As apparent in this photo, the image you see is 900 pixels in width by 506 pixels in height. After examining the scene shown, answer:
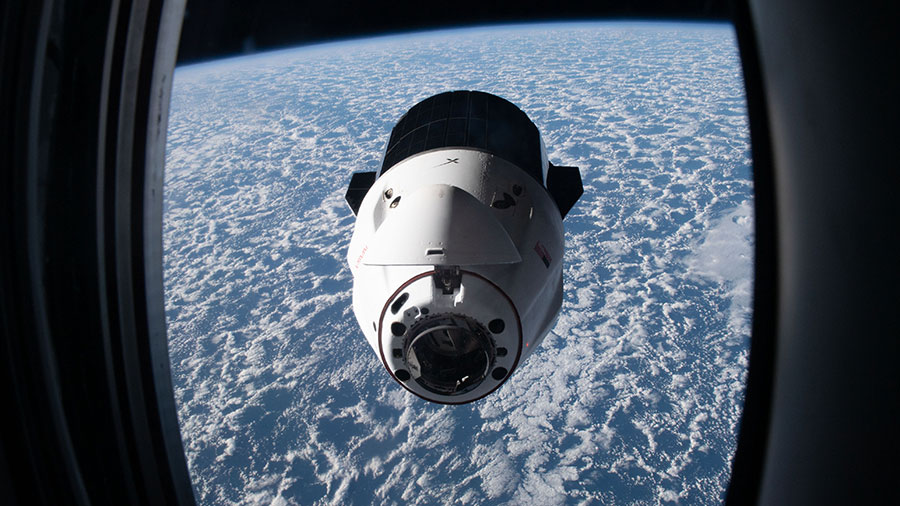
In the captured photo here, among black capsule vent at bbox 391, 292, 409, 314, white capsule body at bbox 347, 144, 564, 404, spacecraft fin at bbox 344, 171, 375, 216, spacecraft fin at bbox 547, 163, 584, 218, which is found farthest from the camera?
spacecraft fin at bbox 344, 171, 375, 216

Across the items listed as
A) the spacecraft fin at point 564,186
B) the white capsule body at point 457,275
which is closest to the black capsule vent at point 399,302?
the white capsule body at point 457,275

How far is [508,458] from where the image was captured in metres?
11.0

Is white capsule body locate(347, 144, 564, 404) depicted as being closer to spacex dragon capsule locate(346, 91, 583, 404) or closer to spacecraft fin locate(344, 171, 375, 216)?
spacex dragon capsule locate(346, 91, 583, 404)

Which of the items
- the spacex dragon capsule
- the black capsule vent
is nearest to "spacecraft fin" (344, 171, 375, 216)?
the spacex dragon capsule

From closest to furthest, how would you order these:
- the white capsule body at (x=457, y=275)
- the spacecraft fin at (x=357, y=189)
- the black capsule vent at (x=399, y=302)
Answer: the white capsule body at (x=457, y=275) → the black capsule vent at (x=399, y=302) → the spacecraft fin at (x=357, y=189)

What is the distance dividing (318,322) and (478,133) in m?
11.7

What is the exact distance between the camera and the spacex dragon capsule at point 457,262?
3.72 m

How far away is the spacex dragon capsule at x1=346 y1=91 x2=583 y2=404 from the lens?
3.72 m

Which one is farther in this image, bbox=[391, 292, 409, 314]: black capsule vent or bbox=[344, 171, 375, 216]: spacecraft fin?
bbox=[344, 171, 375, 216]: spacecraft fin

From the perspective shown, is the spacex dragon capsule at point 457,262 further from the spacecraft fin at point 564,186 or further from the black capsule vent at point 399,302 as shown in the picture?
the spacecraft fin at point 564,186

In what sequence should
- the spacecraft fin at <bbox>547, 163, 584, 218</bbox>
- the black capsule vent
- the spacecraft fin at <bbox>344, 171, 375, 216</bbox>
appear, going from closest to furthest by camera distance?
the black capsule vent → the spacecraft fin at <bbox>547, 163, 584, 218</bbox> → the spacecraft fin at <bbox>344, 171, 375, 216</bbox>

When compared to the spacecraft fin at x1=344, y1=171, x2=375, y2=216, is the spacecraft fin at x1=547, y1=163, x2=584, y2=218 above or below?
below

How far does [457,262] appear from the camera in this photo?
359 cm
